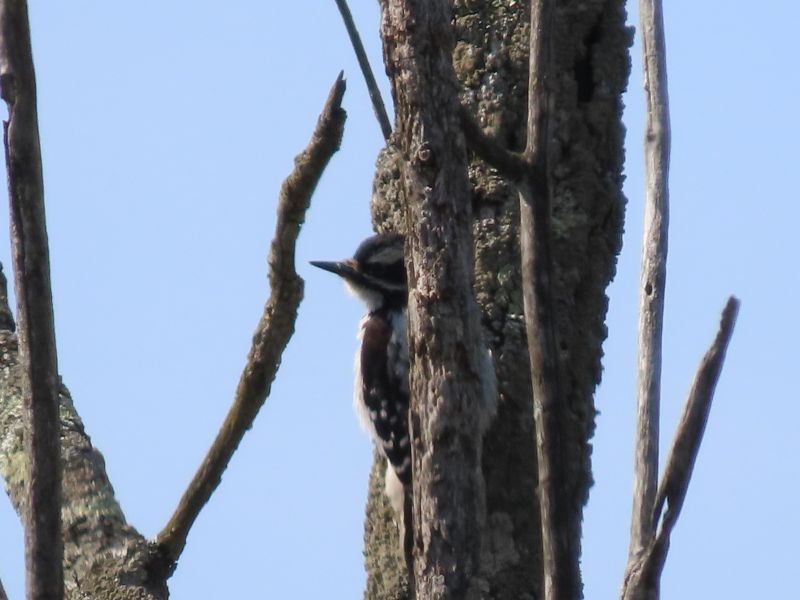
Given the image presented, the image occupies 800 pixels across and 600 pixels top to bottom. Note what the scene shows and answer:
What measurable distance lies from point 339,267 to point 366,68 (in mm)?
2318

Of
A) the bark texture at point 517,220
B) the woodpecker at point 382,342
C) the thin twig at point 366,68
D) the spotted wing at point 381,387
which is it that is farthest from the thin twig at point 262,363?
the spotted wing at point 381,387

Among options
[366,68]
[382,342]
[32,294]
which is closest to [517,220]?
[366,68]

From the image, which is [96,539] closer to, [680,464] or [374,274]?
[680,464]

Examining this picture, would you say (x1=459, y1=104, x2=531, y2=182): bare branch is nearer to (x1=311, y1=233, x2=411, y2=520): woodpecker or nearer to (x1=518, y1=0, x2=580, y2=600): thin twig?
(x1=518, y1=0, x2=580, y2=600): thin twig

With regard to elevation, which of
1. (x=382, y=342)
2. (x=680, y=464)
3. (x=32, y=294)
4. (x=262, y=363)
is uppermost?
(x=382, y=342)

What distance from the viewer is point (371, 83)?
4.74m

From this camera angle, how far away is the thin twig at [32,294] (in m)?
2.51

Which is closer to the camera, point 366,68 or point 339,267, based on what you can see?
point 366,68

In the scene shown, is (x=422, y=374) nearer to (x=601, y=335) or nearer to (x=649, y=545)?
(x=649, y=545)

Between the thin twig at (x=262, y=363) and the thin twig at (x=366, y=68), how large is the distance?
0.81 metres

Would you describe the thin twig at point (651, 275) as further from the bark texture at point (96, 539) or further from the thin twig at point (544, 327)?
the bark texture at point (96, 539)

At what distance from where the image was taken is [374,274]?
680cm

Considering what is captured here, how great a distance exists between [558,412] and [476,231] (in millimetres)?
2405

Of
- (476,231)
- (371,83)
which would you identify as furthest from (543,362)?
(476,231)
